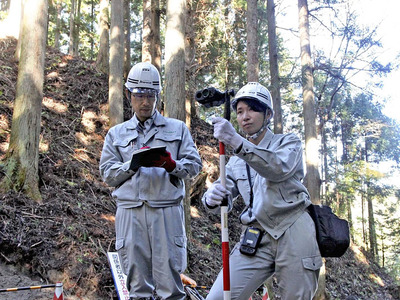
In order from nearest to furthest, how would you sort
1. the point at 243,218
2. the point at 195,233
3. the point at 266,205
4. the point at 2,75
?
1. the point at 266,205
2. the point at 243,218
3. the point at 195,233
4. the point at 2,75

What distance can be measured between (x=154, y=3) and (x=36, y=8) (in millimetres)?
8587

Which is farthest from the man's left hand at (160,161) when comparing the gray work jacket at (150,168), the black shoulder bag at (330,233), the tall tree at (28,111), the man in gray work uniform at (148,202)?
the tall tree at (28,111)

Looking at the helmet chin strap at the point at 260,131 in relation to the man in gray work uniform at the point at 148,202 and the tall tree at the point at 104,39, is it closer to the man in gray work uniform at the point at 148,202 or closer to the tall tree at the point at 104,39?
the man in gray work uniform at the point at 148,202

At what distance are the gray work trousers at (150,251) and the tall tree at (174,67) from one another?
12.2 feet

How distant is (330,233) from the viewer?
2887 millimetres

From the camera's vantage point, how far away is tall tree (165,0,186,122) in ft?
23.5

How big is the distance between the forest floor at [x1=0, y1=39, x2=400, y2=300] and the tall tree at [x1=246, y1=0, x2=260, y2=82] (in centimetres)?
395

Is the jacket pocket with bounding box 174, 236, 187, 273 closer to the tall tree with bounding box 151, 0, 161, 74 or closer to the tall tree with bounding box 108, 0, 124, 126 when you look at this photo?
the tall tree with bounding box 108, 0, 124, 126

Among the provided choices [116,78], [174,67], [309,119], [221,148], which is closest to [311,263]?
[221,148]

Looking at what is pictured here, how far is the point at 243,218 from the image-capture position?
312 cm

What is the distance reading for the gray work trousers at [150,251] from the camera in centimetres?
356

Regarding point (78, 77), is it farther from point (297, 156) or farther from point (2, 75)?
point (297, 156)

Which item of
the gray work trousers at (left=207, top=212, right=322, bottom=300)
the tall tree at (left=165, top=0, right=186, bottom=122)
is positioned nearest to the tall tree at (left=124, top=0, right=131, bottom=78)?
the tall tree at (left=165, top=0, right=186, bottom=122)

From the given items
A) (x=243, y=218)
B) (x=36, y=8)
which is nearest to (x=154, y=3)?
(x=36, y=8)
